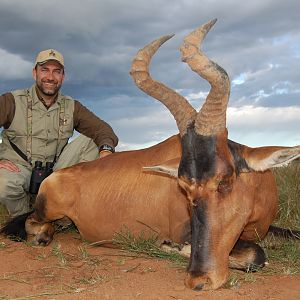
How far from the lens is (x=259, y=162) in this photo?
17.2 feet

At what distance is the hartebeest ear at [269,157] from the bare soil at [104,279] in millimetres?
1062

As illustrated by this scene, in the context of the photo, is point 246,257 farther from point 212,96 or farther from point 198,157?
point 212,96

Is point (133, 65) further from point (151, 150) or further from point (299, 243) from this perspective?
point (299, 243)

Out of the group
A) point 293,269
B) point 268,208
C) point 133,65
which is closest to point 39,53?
point 133,65

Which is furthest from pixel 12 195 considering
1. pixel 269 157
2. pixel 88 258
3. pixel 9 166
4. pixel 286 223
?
pixel 269 157

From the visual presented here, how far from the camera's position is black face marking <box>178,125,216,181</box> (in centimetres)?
489

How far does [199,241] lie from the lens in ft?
16.0

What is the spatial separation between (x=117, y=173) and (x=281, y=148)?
106 inches

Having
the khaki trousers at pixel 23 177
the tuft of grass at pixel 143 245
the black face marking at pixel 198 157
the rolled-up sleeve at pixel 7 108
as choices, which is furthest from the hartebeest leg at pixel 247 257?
the rolled-up sleeve at pixel 7 108

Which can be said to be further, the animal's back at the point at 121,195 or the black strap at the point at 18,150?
the black strap at the point at 18,150

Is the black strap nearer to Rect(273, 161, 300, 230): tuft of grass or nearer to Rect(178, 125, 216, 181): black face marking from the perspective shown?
Rect(273, 161, 300, 230): tuft of grass

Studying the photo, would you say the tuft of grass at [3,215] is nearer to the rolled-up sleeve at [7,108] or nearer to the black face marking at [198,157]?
the rolled-up sleeve at [7,108]

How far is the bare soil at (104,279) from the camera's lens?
4684mm

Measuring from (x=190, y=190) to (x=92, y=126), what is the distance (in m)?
4.55
